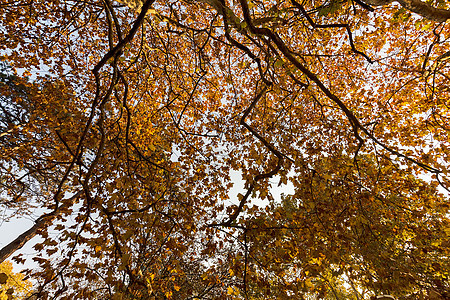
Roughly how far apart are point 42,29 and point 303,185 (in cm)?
1039

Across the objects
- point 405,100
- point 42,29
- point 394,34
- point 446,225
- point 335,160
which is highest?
point 394,34

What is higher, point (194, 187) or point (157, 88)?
point (157, 88)

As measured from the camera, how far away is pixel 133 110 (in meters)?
6.81

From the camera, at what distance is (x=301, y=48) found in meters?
7.68

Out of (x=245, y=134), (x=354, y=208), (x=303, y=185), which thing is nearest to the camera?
(x=303, y=185)

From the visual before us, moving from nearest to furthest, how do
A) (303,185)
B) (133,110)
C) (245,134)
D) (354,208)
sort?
(303,185) < (354,208) < (133,110) < (245,134)

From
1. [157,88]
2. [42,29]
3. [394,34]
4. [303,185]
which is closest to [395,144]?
[394,34]

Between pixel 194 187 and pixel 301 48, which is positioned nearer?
pixel 194 187

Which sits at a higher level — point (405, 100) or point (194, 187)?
point (405, 100)

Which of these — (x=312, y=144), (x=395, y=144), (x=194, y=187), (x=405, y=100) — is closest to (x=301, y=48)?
(x=312, y=144)

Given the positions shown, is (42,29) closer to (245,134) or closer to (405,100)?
(245,134)

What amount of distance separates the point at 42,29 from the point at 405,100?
14182mm

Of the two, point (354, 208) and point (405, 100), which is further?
point (405, 100)

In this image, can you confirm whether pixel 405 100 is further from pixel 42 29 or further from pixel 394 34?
pixel 42 29
